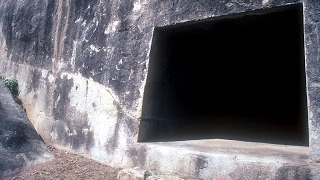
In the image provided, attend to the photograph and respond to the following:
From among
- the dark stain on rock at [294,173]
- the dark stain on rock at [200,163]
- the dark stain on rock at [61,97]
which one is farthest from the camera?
the dark stain on rock at [61,97]

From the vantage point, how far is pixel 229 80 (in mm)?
6363

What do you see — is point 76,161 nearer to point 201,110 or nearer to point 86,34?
point 86,34

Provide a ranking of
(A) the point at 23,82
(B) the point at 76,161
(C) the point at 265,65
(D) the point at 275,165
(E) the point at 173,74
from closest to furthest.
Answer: (D) the point at 275,165 → (B) the point at 76,161 → (E) the point at 173,74 → (A) the point at 23,82 → (C) the point at 265,65

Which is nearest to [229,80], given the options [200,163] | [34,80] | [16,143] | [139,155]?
[139,155]

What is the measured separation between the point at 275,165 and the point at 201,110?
317 cm

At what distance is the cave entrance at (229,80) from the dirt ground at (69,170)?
0.64 meters

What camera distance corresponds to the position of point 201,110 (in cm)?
569

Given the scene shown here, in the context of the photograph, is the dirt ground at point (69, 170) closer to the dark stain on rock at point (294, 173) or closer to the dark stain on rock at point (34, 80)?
the dark stain on rock at point (34, 80)

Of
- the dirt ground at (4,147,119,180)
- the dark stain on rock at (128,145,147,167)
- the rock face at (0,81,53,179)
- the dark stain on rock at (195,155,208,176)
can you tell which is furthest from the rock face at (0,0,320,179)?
the dark stain on rock at (195,155,208,176)

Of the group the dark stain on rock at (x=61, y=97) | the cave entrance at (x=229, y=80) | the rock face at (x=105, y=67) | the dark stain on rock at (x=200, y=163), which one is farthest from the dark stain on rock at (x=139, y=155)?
the dark stain on rock at (x=61, y=97)

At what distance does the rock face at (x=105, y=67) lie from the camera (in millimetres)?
3188

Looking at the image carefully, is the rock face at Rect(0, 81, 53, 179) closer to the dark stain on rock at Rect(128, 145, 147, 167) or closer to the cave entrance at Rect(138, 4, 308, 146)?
the dark stain on rock at Rect(128, 145, 147, 167)

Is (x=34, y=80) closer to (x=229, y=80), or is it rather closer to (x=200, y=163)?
(x=200, y=163)

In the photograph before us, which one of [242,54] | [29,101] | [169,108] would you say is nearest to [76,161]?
[169,108]
